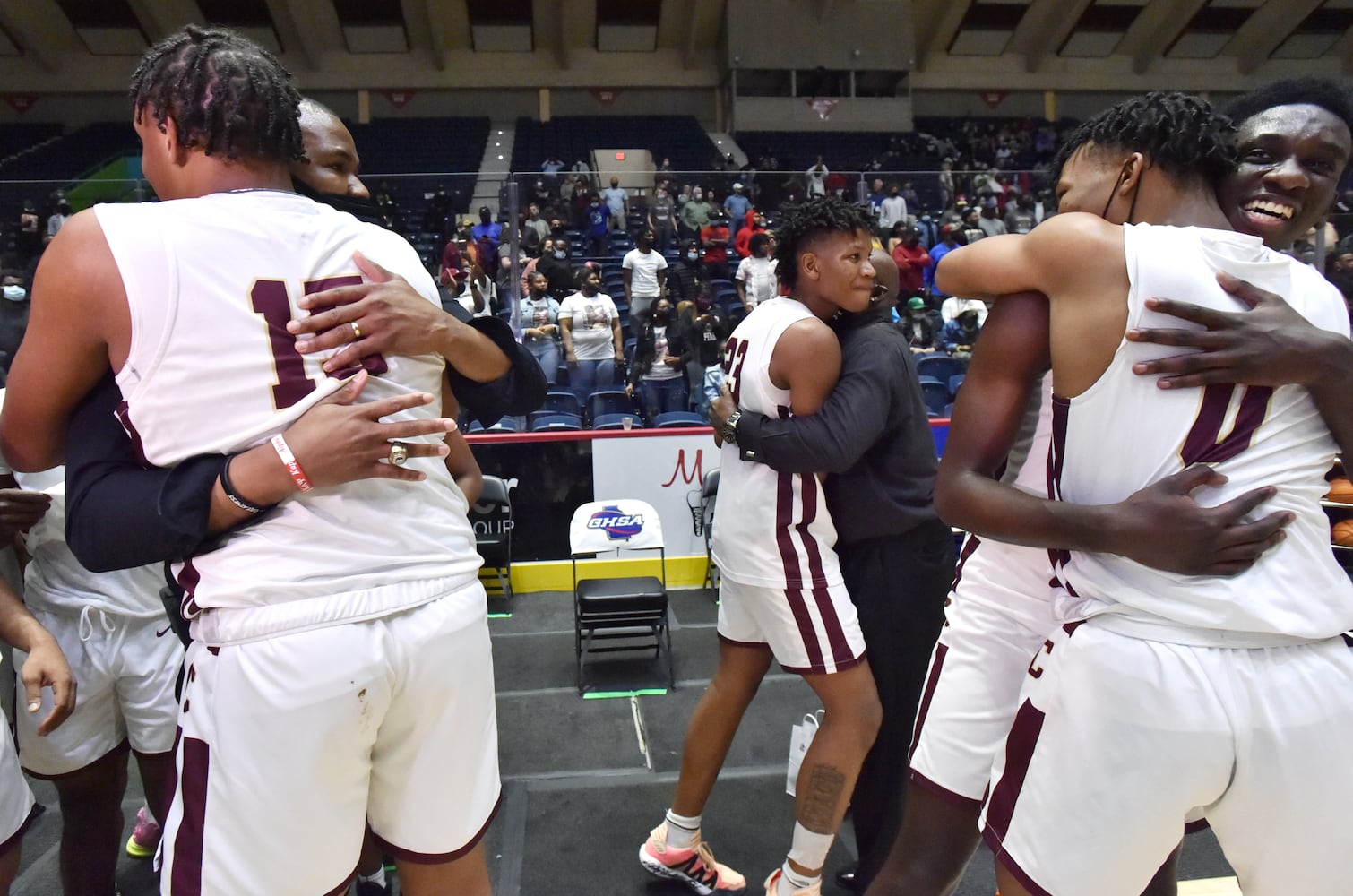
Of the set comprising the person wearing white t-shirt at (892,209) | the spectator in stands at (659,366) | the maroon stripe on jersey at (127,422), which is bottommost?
the maroon stripe on jersey at (127,422)

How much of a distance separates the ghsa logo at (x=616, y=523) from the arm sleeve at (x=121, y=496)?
3480mm

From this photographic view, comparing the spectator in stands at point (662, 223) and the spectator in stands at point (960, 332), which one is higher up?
the spectator in stands at point (662, 223)

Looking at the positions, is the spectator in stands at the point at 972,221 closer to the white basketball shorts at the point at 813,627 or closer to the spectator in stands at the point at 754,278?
the spectator in stands at the point at 754,278

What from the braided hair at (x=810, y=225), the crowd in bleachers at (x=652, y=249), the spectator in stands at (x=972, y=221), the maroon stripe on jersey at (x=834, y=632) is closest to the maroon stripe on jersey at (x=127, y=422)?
the maroon stripe on jersey at (x=834, y=632)

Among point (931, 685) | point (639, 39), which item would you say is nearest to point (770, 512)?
point (931, 685)

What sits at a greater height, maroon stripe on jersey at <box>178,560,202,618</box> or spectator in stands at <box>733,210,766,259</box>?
spectator in stands at <box>733,210,766,259</box>

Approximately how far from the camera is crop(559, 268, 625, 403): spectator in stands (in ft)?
24.0

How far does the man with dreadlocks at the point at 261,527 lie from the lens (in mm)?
1187

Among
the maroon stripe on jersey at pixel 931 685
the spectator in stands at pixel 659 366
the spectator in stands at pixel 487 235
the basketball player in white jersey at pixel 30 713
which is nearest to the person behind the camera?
the basketball player in white jersey at pixel 30 713

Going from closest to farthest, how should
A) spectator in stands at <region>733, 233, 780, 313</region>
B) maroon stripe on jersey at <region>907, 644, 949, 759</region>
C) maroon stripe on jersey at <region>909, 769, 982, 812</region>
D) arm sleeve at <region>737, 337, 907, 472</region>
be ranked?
1. maroon stripe on jersey at <region>909, 769, 982, 812</region>
2. maroon stripe on jersey at <region>907, 644, 949, 759</region>
3. arm sleeve at <region>737, 337, 907, 472</region>
4. spectator in stands at <region>733, 233, 780, 313</region>

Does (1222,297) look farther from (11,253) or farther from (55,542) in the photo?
(11,253)

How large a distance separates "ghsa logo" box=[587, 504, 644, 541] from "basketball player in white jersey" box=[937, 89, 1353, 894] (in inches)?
135

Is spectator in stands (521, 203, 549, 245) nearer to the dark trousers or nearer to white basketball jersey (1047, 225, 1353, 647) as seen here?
the dark trousers

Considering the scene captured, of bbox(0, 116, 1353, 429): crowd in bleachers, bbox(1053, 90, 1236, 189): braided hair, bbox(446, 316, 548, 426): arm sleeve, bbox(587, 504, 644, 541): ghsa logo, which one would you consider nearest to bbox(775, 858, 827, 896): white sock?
bbox(446, 316, 548, 426): arm sleeve
